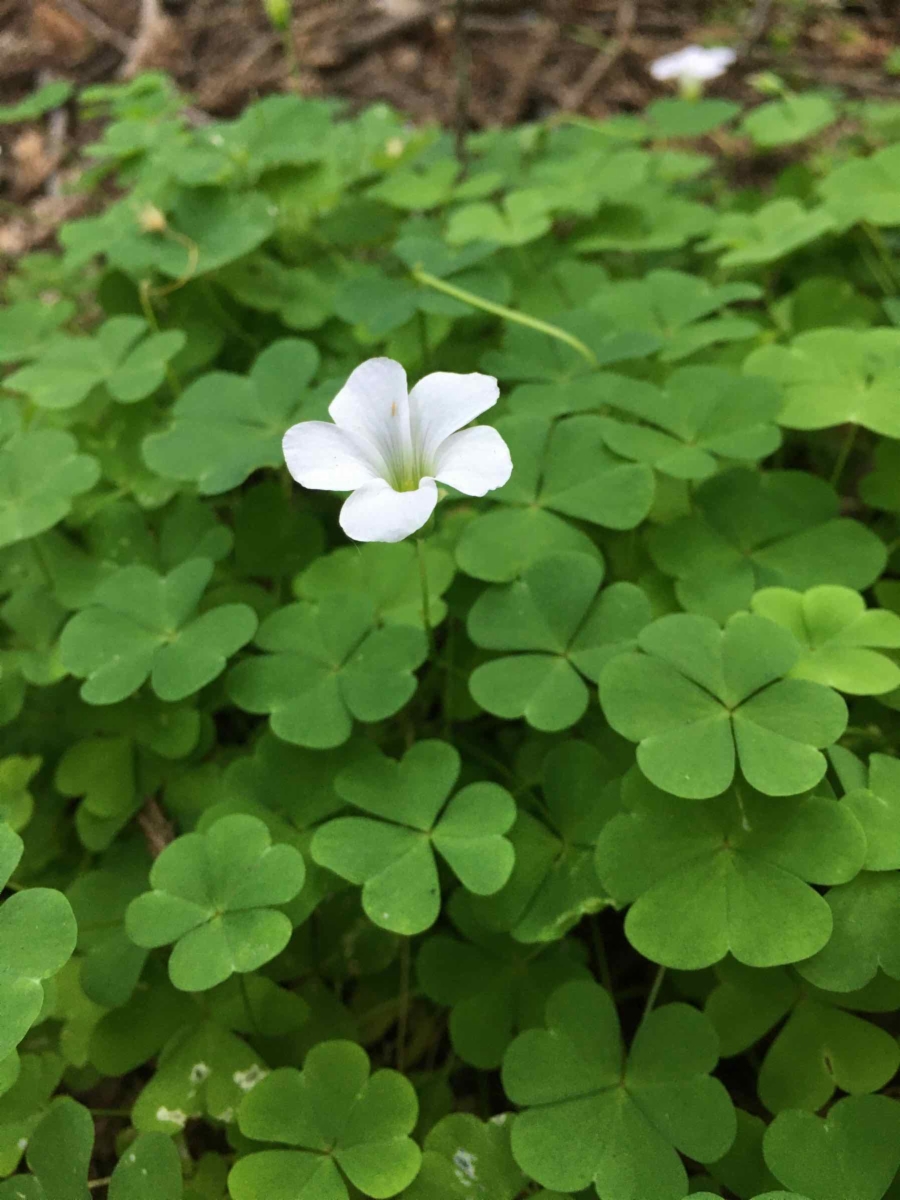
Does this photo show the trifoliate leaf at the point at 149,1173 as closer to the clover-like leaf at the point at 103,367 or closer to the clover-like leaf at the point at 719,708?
the clover-like leaf at the point at 719,708

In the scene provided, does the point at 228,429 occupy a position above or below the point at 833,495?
above

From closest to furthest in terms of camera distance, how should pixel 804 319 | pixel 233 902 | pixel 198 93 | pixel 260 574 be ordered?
pixel 233 902 → pixel 260 574 → pixel 804 319 → pixel 198 93

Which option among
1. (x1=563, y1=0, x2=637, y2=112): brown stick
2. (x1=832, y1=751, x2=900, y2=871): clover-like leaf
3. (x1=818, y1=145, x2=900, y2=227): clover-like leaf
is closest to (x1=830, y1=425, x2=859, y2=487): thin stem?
(x1=818, y1=145, x2=900, y2=227): clover-like leaf

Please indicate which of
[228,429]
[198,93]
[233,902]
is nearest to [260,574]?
[228,429]

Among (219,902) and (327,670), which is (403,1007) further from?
(327,670)

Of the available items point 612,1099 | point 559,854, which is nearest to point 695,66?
point 559,854

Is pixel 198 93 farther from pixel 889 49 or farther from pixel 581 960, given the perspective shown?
pixel 581 960
